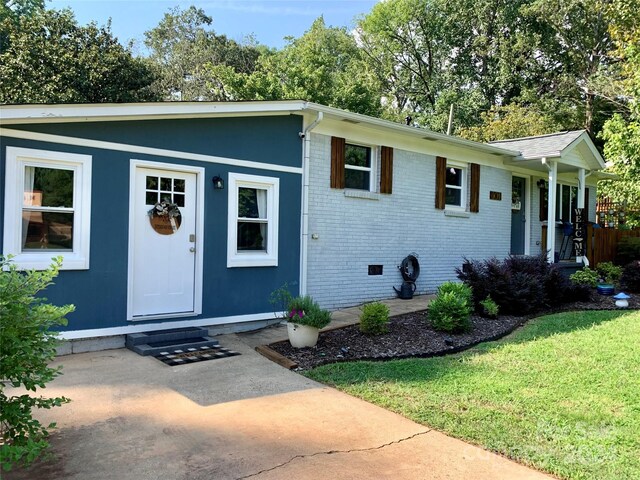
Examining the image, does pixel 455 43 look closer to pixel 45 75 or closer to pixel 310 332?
pixel 45 75

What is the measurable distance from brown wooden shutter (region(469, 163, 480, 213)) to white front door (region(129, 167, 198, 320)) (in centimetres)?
707

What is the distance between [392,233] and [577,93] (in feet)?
65.1

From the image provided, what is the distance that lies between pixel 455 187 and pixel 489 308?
160 inches

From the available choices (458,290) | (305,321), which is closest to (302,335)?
(305,321)

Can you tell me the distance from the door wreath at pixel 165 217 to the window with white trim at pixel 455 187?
6675mm

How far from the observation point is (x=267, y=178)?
7.71 metres

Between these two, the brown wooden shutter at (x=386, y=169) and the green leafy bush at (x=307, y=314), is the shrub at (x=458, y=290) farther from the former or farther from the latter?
the brown wooden shutter at (x=386, y=169)

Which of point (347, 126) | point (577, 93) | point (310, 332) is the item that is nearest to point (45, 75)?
Answer: point (347, 126)

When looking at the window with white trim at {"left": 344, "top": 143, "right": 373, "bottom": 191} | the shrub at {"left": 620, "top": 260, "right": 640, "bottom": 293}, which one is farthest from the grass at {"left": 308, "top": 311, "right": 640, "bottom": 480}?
the shrub at {"left": 620, "top": 260, "right": 640, "bottom": 293}

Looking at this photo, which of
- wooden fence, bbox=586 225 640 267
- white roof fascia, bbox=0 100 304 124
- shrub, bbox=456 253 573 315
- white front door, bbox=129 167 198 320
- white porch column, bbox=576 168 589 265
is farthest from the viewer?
wooden fence, bbox=586 225 640 267

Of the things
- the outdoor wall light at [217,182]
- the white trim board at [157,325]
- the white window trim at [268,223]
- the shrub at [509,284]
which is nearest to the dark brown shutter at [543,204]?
the shrub at [509,284]

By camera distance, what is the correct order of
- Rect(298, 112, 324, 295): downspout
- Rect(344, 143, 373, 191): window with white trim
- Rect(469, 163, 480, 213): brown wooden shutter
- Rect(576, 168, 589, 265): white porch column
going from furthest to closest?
Rect(576, 168, 589, 265): white porch column < Rect(469, 163, 480, 213): brown wooden shutter < Rect(344, 143, 373, 191): window with white trim < Rect(298, 112, 324, 295): downspout

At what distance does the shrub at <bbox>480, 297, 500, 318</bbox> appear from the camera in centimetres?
802

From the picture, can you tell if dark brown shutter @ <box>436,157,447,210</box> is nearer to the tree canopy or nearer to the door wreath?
the door wreath
